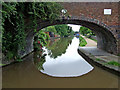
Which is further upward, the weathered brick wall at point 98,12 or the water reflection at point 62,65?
the weathered brick wall at point 98,12

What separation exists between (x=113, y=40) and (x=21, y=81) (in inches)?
295

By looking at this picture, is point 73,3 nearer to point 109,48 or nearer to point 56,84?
point 109,48

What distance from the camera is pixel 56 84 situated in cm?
430

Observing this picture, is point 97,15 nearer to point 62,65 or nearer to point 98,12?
point 98,12

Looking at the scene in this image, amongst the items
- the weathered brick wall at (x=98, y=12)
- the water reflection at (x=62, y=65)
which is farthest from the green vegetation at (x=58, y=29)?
the weathered brick wall at (x=98, y=12)

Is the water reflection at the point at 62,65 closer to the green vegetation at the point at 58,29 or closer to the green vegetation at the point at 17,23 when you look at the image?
the green vegetation at the point at 17,23

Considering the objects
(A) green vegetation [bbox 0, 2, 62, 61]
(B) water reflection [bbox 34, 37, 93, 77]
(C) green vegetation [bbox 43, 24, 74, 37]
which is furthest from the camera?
(C) green vegetation [bbox 43, 24, 74, 37]

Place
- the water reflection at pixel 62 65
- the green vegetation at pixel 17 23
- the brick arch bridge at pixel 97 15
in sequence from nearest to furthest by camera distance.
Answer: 1. the water reflection at pixel 62 65
2. the green vegetation at pixel 17 23
3. the brick arch bridge at pixel 97 15

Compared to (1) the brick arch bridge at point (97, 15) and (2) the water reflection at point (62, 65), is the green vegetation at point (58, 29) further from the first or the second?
(1) the brick arch bridge at point (97, 15)

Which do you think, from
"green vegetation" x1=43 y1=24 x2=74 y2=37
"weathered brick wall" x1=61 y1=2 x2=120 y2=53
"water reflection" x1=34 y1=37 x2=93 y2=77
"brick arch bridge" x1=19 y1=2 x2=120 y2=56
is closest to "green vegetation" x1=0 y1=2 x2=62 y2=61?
"brick arch bridge" x1=19 y1=2 x2=120 y2=56

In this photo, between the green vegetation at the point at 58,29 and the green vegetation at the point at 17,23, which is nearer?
the green vegetation at the point at 17,23

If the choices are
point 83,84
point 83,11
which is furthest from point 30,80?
point 83,11

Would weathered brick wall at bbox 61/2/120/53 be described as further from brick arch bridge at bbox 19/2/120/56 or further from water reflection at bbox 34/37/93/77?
water reflection at bbox 34/37/93/77

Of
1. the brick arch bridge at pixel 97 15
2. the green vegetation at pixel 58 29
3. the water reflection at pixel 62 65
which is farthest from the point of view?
the green vegetation at pixel 58 29
